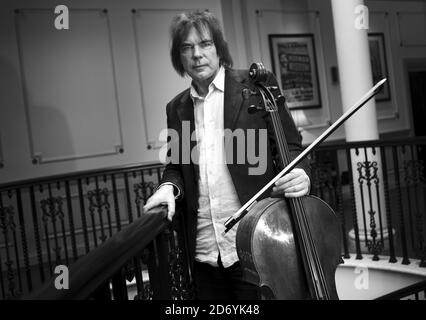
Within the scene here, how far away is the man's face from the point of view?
1520 millimetres

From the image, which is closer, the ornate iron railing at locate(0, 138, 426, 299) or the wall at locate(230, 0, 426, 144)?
the ornate iron railing at locate(0, 138, 426, 299)

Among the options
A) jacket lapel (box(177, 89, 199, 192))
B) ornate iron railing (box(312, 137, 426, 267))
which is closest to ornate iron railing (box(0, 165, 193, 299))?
jacket lapel (box(177, 89, 199, 192))

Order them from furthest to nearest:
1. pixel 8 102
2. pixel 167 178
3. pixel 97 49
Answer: pixel 97 49
pixel 8 102
pixel 167 178

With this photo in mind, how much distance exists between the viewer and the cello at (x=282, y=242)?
1493mm

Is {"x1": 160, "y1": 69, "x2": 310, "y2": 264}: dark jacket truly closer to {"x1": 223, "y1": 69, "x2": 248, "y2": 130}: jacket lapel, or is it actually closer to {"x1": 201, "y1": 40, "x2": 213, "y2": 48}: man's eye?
{"x1": 223, "y1": 69, "x2": 248, "y2": 130}: jacket lapel

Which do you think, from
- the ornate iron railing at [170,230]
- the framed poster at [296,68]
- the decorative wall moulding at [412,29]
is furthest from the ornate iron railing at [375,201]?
the decorative wall moulding at [412,29]

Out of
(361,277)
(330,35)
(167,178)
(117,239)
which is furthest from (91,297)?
(330,35)

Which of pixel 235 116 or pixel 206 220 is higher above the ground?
pixel 235 116

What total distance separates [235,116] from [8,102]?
152 inches

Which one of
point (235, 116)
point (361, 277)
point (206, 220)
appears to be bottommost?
point (361, 277)

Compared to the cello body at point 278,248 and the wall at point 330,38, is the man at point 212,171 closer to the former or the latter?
the cello body at point 278,248
